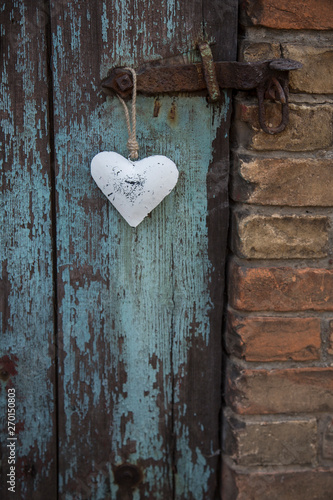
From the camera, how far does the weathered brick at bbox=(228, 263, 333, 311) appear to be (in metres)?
0.98

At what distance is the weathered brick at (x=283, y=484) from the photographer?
3.39 feet

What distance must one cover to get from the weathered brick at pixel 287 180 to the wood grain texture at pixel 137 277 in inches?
3.4

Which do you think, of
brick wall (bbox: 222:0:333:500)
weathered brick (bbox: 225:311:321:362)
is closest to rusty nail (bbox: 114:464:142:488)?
brick wall (bbox: 222:0:333:500)

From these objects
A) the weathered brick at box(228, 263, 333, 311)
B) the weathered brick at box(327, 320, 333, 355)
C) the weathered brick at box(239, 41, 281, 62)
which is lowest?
the weathered brick at box(327, 320, 333, 355)

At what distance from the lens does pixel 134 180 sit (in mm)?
947

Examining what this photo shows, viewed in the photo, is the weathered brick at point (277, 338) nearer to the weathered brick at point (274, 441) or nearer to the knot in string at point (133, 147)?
the weathered brick at point (274, 441)

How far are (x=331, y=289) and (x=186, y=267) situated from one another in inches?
13.1

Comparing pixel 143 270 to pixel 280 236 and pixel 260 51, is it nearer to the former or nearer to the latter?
pixel 280 236

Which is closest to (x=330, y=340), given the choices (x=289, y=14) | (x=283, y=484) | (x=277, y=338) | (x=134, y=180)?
(x=277, y=338)

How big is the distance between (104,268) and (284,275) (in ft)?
1.36

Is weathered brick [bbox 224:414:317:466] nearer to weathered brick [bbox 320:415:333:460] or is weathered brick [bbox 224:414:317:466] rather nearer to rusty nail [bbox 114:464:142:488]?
weathered brick [bbox 320:415:333:460]

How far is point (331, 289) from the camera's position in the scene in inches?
39.1

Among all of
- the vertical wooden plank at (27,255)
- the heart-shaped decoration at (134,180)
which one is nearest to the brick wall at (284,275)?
the heart-shaped decoration at (134,180)

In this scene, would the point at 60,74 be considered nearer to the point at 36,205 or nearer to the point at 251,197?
the point at 36,205
